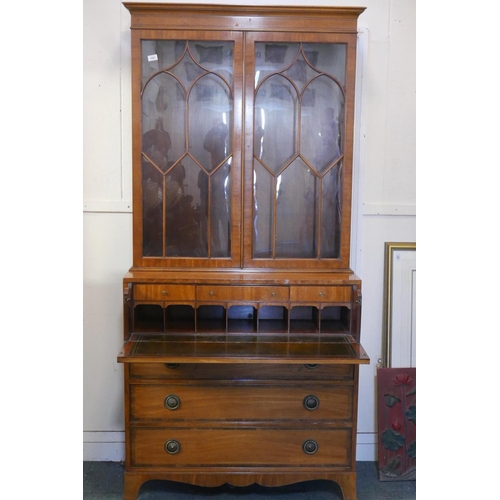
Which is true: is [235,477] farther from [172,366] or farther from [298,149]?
[298,149]

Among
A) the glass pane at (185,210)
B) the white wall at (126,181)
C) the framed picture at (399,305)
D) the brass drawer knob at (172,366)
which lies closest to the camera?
the brass drawer knob at (172,366)

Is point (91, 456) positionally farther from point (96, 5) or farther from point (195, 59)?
point (96, 5)

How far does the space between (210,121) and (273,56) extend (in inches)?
14.0

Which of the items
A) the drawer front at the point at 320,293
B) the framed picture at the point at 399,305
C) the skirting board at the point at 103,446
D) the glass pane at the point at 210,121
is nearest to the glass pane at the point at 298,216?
the drawer front at the point at 320,293

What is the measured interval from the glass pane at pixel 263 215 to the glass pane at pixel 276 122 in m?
0.06

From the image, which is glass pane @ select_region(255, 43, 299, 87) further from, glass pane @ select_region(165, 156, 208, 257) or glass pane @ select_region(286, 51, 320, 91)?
glass pane @ select_region(165, 156, 208, 257)

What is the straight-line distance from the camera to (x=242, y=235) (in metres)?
2.08

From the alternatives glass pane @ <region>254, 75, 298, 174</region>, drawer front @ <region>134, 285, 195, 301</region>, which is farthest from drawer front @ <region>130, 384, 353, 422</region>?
glass pane @ <region>254, 75, 298, 174</region>

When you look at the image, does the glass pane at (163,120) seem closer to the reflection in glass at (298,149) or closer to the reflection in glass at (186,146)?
the reflection in glass at (186,146)

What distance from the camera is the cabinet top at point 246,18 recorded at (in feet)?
6.48

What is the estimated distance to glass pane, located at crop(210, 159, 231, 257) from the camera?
2.07m

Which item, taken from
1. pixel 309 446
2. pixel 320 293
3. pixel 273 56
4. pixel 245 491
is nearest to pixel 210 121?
pixel 273 56

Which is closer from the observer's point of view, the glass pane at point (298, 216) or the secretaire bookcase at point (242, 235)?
the secretaire bookcase at point (242, 235)
